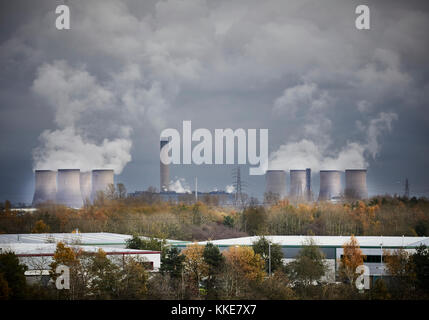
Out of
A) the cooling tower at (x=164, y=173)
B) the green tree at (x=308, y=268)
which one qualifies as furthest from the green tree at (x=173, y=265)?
the cooling tower at (x=164, y=173)

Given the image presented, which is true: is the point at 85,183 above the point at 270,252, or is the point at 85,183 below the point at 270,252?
above

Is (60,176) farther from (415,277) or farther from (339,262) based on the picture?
(415,277)

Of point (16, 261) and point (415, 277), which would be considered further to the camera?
point (415, 277)

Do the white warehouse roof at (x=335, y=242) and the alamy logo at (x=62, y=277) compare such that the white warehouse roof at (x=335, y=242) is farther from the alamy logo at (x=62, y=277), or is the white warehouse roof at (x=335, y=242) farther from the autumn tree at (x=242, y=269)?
the alamy logo at (x=62, y=277)

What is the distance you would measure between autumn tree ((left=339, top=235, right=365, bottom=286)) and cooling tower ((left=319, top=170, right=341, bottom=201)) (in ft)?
79.3

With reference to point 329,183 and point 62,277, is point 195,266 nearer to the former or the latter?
point 62,277

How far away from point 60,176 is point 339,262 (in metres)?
26.8

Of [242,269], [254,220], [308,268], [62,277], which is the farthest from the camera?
[254,220]

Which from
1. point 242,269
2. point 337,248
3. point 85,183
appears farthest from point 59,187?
point 242,269

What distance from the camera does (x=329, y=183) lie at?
44.6 metres

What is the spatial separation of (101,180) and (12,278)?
31.2 metres

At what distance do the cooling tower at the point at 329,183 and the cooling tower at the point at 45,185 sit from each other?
61.2ft
